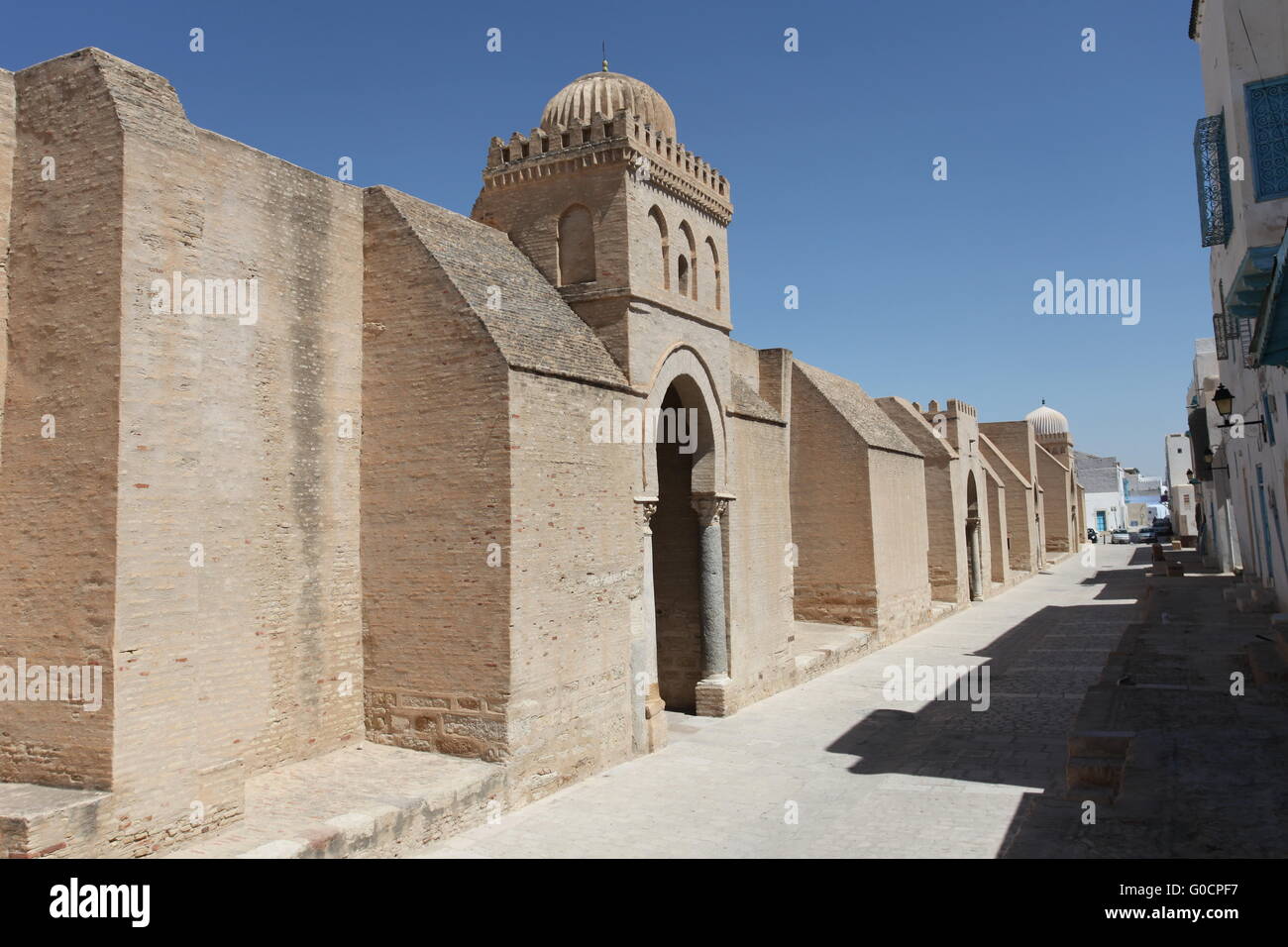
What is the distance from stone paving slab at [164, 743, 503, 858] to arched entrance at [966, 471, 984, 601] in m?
25.3

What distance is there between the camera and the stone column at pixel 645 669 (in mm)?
13094

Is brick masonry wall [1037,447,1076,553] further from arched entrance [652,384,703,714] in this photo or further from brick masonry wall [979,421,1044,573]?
arched entrance [652,384,703,714]

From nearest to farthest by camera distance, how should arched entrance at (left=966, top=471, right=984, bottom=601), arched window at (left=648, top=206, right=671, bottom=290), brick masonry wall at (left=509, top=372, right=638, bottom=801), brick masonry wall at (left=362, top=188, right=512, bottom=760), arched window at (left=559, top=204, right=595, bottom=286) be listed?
brick masonry wall at (left=362, top=188, right=512, bottom=760)
brick masonry wall at (left=509, top=372, right=638, bottom=801)
arched window at (left=559, top=204, right=595, bottom=286)
arched window at (left=648, top=206, right=671, bottom=290)
arched entrance at (left=966, top=471, right=984, bottom=601)

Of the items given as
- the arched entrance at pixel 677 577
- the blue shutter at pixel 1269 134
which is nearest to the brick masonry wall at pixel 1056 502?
the arched entrance at pixel 677 577

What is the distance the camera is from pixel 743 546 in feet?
53.8

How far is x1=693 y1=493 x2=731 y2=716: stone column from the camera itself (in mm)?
15578

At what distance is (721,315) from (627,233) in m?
3.22

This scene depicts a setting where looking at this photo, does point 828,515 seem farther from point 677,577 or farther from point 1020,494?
point 1020,494

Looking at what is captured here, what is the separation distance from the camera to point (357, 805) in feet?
29.5

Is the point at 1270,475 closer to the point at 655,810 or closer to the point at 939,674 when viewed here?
the point at 939,674

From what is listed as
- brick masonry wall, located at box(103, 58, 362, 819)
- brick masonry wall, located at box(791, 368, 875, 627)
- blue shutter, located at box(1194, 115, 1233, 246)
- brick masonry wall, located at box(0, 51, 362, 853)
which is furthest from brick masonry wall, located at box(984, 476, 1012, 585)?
brick masonry wall, located at box(0, 51, 362, 853)

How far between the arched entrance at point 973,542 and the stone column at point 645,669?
21.2 metres
